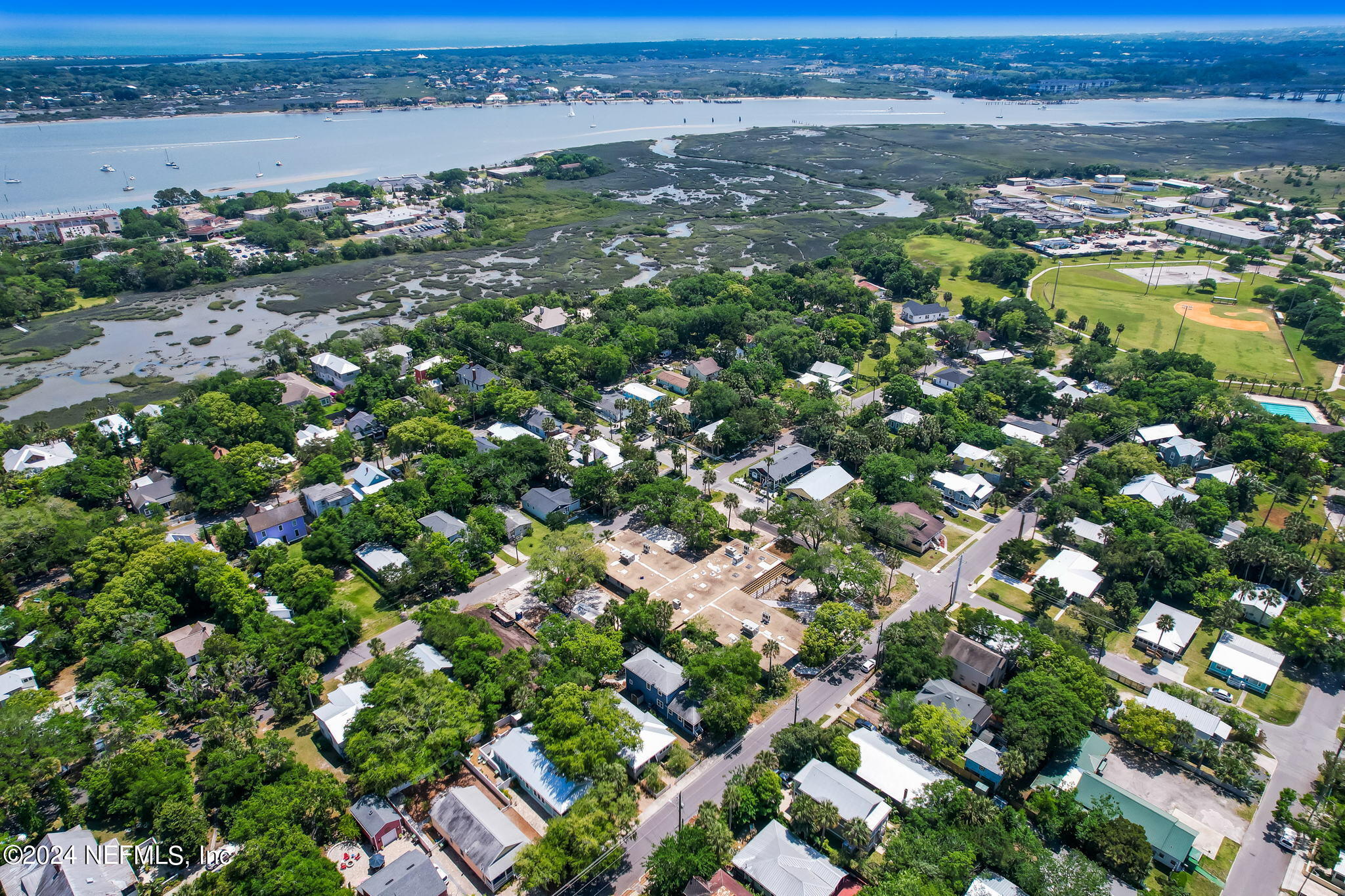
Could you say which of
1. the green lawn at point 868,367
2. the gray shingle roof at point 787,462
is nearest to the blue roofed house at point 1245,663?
the gray shingle roof at point 787,462

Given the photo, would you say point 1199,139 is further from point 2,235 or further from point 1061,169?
point 2,235

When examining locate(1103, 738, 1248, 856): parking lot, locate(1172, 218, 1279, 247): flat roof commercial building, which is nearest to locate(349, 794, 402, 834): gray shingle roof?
locate(1103, 738, 1248, 856): parking lot

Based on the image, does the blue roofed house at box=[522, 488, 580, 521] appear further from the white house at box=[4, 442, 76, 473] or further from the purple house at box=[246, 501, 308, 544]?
the white house at box=[4, 442, 76, 473]

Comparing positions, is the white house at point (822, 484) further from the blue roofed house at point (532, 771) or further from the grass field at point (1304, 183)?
the grass field at point (1304, 183)

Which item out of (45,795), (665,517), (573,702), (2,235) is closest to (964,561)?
(665,517)

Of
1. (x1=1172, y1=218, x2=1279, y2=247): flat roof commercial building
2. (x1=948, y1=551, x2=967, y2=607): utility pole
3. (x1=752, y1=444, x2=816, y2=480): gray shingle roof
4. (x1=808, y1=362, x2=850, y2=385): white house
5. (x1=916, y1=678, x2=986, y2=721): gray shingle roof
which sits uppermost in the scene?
(x1=1172, y1=218, x2=1279, y2=247): flat roof commercial building
